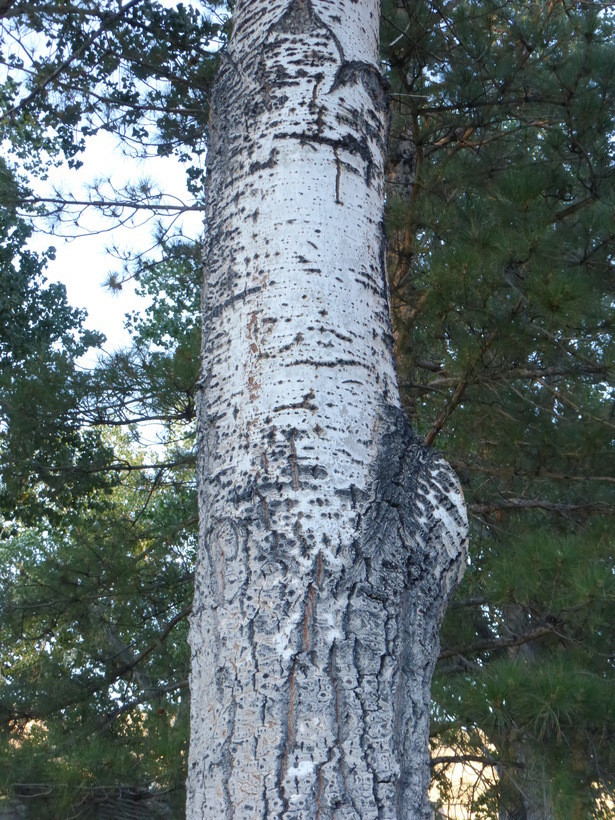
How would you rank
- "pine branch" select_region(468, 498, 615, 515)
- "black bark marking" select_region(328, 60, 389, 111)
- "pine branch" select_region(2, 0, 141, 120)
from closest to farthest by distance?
"black bark marking" select_region(328, 60, 389, 111) < "pine branch" select_region(2, 0, 141, 120) < "pine branch" select_region(468, 498, 615, 515)

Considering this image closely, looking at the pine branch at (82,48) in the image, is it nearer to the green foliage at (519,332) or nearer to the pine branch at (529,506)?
the green foliage at (519,332)

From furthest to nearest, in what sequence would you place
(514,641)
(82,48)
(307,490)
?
1. (514,641)
2. (82,48)
3. (307,490)

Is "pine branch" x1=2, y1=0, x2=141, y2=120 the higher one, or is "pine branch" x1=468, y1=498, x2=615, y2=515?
"pine branch" x1=2, y1=0, x2=141, y2=120

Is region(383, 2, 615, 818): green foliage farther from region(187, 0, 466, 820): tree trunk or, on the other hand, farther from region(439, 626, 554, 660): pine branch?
region(187, 0, 466, 820): tree trunk

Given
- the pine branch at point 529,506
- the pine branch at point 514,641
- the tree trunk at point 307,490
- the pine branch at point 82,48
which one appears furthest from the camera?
the pine branch at point 529,506

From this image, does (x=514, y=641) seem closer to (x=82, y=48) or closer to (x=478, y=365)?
(x=478, y=365)

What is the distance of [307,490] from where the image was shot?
37.1 inches

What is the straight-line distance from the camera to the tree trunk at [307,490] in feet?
2.78

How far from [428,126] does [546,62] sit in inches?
25.2

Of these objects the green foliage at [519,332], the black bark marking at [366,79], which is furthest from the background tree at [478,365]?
the black bark marking at [366,79]

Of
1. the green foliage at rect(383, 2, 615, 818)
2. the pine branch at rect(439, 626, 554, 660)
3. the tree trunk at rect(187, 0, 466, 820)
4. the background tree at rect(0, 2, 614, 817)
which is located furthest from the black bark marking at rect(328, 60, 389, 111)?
the pine branch at rect(439, 626, 554, 660)

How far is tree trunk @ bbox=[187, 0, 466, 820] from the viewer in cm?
85

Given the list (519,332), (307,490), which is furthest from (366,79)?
(519,332)

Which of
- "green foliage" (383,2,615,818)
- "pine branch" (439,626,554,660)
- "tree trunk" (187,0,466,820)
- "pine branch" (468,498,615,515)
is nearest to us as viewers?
"tree trunk" (187,0,466,820)
